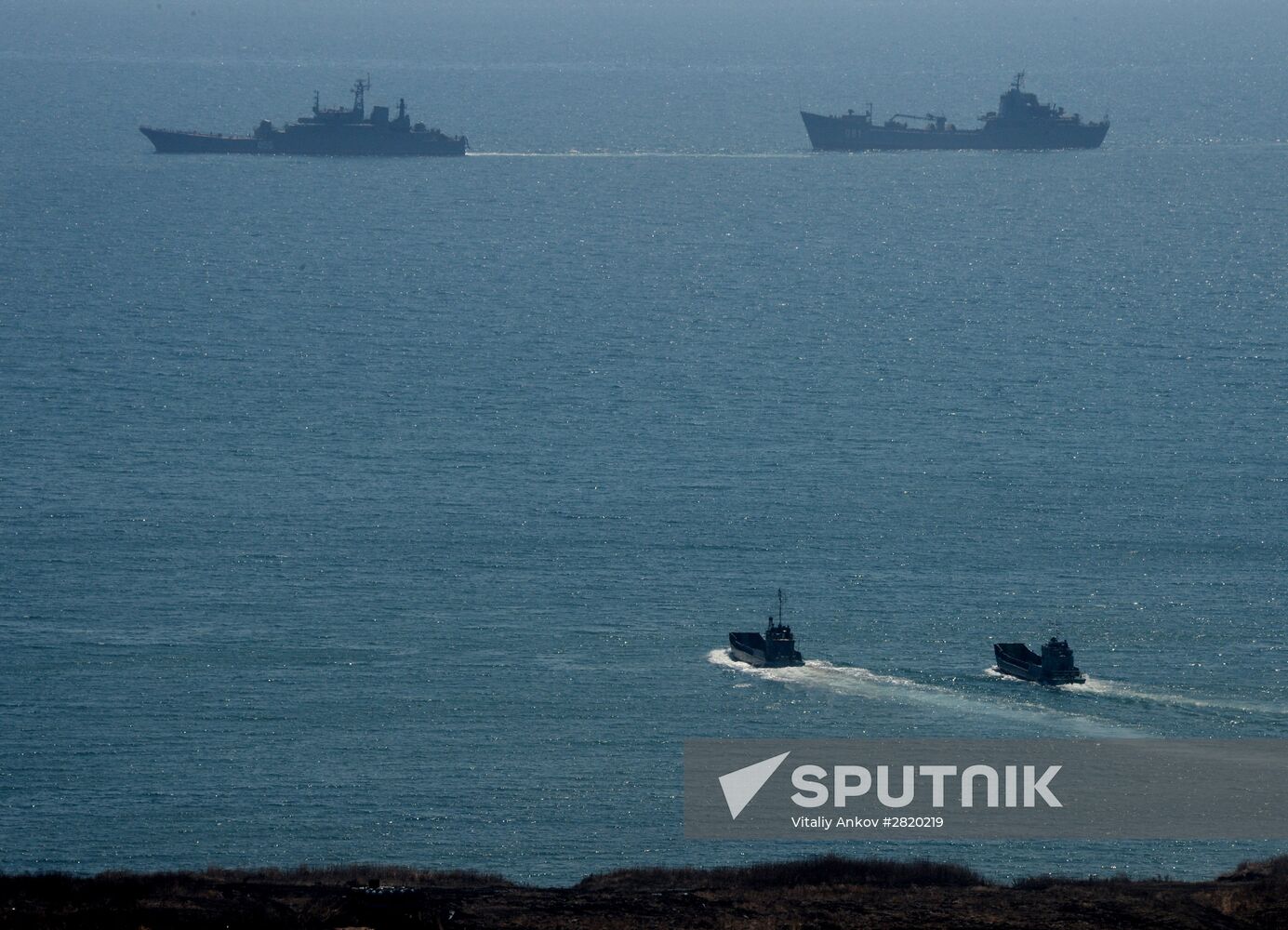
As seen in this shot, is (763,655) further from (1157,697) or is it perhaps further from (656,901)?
(656,901)

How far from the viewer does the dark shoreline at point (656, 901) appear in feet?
129

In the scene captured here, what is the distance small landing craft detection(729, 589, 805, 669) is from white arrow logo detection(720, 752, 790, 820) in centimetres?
684

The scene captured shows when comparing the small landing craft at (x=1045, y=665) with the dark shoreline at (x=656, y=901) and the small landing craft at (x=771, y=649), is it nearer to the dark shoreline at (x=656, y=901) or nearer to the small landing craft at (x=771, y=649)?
the small landing craft at (x=771, y=649)

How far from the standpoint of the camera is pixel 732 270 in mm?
153500

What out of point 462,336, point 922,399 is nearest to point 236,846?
point 922,399

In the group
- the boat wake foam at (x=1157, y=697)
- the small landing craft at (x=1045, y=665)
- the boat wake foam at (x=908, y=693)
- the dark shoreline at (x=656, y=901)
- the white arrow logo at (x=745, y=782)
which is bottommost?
the white arrow logo at (x=745, y=782)

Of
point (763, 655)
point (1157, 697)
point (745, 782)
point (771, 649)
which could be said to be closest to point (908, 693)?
point (771, 649)

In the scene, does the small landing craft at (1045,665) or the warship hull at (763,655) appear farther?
the warship hull at (763,655)

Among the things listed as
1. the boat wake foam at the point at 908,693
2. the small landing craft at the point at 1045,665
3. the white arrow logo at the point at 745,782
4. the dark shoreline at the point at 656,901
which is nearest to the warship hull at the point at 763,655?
the boat wake foam at the point at 908,693

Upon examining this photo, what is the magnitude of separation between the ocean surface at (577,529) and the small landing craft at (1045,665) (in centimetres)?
70

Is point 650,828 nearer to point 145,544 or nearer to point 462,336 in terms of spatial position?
point 145,544

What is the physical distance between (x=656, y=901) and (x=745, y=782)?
57.2 feet

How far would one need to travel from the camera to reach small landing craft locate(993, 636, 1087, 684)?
64438mm

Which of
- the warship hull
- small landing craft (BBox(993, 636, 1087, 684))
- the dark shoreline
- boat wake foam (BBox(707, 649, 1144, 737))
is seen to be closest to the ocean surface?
boat wake foam (BBox(707, 649, 1144, 737))
